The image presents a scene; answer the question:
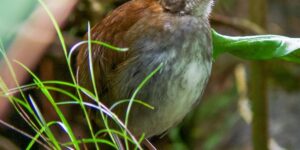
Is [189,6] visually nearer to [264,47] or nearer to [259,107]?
[264,47]

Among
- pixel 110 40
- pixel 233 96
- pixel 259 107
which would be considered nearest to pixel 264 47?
pixel 110 40

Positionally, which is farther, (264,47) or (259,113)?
(259,113)

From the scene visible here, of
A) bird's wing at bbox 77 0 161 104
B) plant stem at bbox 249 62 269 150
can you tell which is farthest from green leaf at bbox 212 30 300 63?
plant stem at bbox 249 62 269 150

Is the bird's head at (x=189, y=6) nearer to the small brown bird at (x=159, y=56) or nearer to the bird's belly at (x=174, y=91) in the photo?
the small brown bird at (x=159, y=56)

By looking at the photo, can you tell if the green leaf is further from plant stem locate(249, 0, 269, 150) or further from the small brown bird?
plant stem locate(249, 0, 269, 150)

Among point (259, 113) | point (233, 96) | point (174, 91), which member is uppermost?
point (174, 91)

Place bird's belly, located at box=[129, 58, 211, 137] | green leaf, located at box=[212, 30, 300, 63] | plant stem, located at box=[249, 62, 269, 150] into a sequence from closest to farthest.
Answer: green leaf, located at box=[212, 30, 300, 63] < bird's belly, located at box=[129, 58, 211, 137] < plant stem, located at box=[249, 62, 269, 150]
